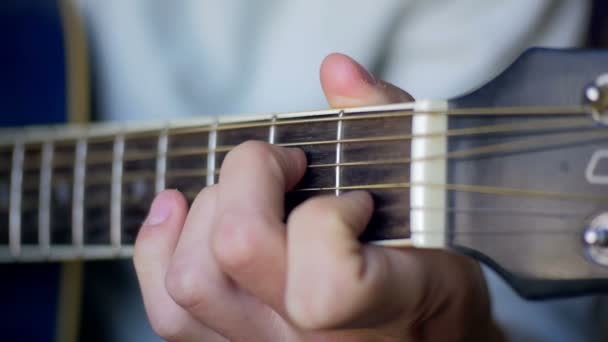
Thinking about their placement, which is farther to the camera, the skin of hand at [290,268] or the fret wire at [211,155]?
the fret wire at [211,155]

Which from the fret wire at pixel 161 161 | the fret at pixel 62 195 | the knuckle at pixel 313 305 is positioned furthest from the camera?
the fret at pixel 62 195

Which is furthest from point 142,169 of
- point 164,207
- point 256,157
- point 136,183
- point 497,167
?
point 497,167

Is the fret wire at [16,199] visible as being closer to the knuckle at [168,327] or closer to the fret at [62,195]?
the fret at [62,195]

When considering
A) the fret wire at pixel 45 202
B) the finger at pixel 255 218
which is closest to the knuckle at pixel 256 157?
the finger at pixel 255 218

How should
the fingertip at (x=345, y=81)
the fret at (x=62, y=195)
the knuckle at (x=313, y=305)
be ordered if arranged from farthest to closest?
1. the fret at (x=62, y=195)
2. the fingertip at (x=345, y=81)
3. the knuckle at (x=313, y=305)

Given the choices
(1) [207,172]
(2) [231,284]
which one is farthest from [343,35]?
(2) [231,284]

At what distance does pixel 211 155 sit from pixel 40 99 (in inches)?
14.4

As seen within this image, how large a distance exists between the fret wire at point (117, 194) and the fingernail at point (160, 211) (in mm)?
149

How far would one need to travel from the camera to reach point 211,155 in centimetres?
56

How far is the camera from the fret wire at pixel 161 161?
2.05 feet

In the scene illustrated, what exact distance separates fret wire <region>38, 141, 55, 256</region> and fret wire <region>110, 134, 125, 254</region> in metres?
Answer: 0.11

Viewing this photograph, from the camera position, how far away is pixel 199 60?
79cm

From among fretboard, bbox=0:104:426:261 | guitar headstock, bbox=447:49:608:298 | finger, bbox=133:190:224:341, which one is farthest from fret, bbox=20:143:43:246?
guitar headstock, bbox=447:49:608:298

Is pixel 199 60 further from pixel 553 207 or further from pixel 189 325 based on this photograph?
pixel 553 207
